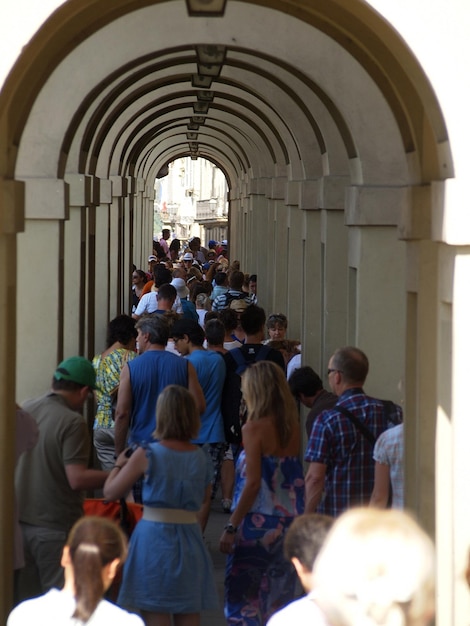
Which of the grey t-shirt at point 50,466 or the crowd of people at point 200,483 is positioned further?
the grey t-shirt at point 50,466

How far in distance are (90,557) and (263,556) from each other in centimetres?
246

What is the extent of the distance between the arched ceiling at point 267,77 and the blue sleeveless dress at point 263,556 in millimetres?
1787

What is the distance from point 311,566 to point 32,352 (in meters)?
4.93

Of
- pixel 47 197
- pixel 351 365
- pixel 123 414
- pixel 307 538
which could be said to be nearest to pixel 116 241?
pixel 47 197

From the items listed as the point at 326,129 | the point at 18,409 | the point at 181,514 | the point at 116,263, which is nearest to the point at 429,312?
the point at 181,514

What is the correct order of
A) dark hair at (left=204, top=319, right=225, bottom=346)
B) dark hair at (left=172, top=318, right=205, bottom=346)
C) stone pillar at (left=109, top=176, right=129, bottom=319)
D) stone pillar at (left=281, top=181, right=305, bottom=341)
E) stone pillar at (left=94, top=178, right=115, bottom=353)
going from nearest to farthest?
dark hair at (left=172, top=318, right=205, bottom=346)
dark hair at (left=204, top=319, right=225, bottom=346)
stone pillar at (left=281, top=181, right=305, bottom=341)
stone pillar at (left=94, top=178, right=115, bottom=353)
stone pillar at (left=109, top=176, right=129, bottom=319)

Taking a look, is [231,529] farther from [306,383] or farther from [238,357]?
[238,357]

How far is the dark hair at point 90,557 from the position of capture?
3898mm

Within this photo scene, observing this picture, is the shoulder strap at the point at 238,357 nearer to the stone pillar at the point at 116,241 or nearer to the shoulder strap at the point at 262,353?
the shoulder strap at the point at 262,353

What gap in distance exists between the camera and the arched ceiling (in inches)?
262

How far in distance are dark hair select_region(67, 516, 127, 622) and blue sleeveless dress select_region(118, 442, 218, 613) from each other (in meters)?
1.81

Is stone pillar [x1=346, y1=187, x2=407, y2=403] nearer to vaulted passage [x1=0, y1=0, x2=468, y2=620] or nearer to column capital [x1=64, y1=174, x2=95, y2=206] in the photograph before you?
vaulted passage [x1=0, y1=0, x2=468, y2=620]

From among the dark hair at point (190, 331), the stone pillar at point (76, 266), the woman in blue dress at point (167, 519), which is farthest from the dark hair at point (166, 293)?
the woman in blue dress at point (167, 519)

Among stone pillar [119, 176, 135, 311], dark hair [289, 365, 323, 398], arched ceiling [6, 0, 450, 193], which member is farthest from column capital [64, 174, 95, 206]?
stone pillar [119, 176, 135, 311]
